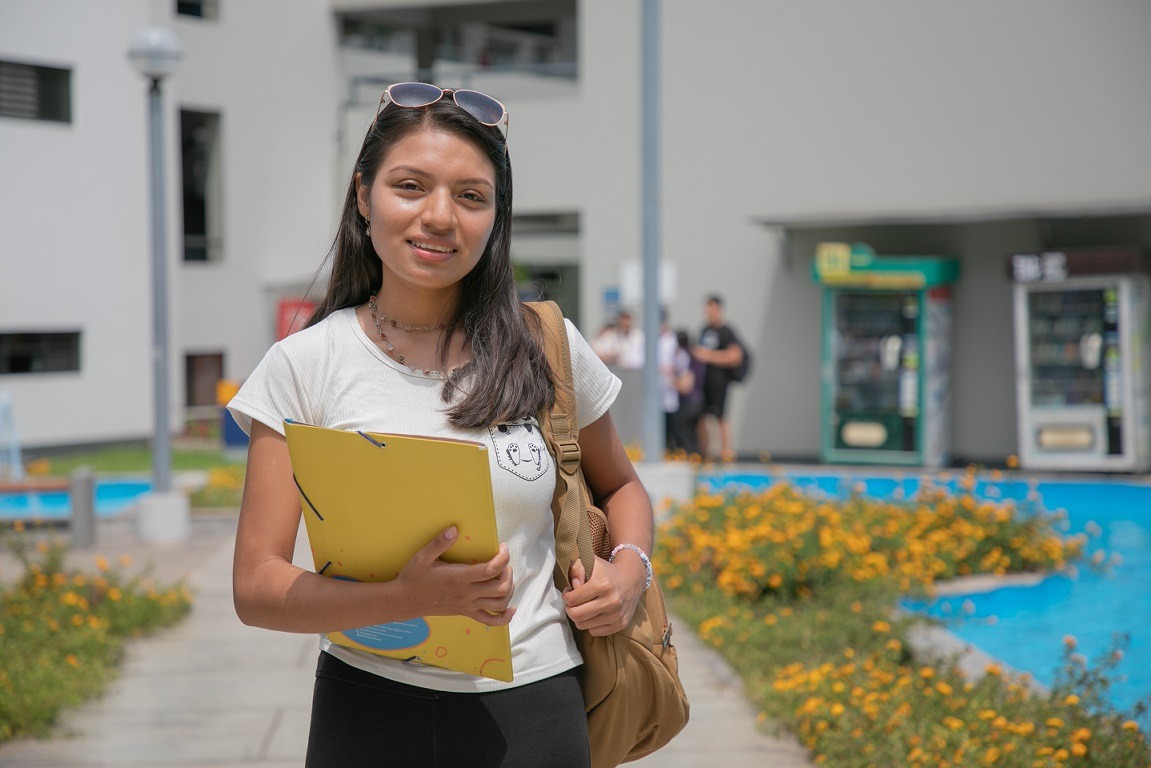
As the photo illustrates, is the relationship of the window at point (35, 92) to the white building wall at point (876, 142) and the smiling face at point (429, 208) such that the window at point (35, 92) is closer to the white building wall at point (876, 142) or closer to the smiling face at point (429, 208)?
the white building wall at point (876, 142)

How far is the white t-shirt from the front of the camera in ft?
6.55

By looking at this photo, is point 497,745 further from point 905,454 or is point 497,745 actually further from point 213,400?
point 213,400

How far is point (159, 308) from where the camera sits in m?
10.7

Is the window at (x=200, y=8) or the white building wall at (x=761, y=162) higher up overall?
the window at (x=200, y=8)

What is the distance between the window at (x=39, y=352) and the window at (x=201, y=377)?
116 inches

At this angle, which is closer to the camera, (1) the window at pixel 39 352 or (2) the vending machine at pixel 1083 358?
(2) the vending machine at pixel 1083 358

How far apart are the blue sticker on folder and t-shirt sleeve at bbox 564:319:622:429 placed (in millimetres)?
478

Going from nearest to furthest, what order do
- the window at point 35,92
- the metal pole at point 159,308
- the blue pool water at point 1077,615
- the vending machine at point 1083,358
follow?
the blue pool water at point 1077,615, the metal pole at point 159,308, the vending machine at point 1083,358, the window at point 35,92

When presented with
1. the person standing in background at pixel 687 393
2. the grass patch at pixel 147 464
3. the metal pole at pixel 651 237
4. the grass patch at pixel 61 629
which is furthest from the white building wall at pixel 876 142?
the grass patch at pixel 61 629

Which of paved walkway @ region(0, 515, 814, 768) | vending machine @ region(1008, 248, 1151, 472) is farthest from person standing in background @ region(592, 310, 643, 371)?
paved walkway @ region(0, 515, 814, 768)

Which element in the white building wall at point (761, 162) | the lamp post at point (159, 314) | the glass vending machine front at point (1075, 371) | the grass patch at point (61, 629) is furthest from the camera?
the white building wall at point (761, 162)

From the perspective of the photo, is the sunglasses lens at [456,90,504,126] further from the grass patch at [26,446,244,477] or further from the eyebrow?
the grass patch at [26,446,244,477]

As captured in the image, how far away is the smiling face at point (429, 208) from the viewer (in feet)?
6.65

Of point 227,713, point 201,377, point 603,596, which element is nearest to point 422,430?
point 603,596
